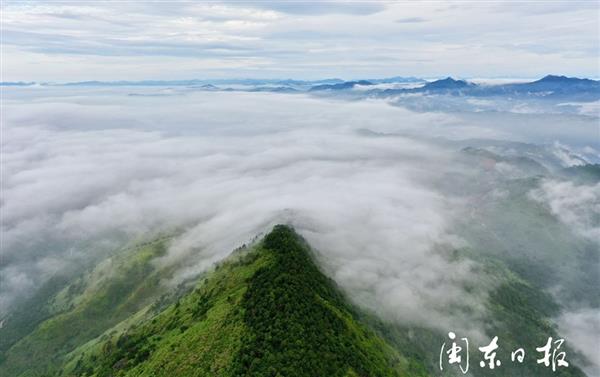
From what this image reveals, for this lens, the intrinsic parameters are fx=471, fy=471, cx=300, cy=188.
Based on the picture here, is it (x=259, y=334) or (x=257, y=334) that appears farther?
(x=257, y=334)

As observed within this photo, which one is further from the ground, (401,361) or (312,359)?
(312,359)

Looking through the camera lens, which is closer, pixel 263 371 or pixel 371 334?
pixel 263 371

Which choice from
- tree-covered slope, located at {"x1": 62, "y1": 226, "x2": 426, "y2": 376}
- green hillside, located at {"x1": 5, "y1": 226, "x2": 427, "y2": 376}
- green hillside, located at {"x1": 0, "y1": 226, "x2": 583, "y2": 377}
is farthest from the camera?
green hillside, located at {"x1": 0, "y1": 226, "x2": 583, "y2": 377}

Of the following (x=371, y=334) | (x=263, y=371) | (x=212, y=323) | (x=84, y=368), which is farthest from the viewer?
(x=84, y=368)

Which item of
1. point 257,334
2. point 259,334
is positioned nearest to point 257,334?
point 257,334

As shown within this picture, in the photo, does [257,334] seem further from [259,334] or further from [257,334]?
[259,334]

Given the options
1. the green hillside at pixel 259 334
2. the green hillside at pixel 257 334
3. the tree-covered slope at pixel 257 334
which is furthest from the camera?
the green hillside at pixel 259 334

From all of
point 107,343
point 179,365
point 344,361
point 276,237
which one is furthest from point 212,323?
point 107,343

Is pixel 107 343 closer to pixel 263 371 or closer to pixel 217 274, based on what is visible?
pixel 217 274
